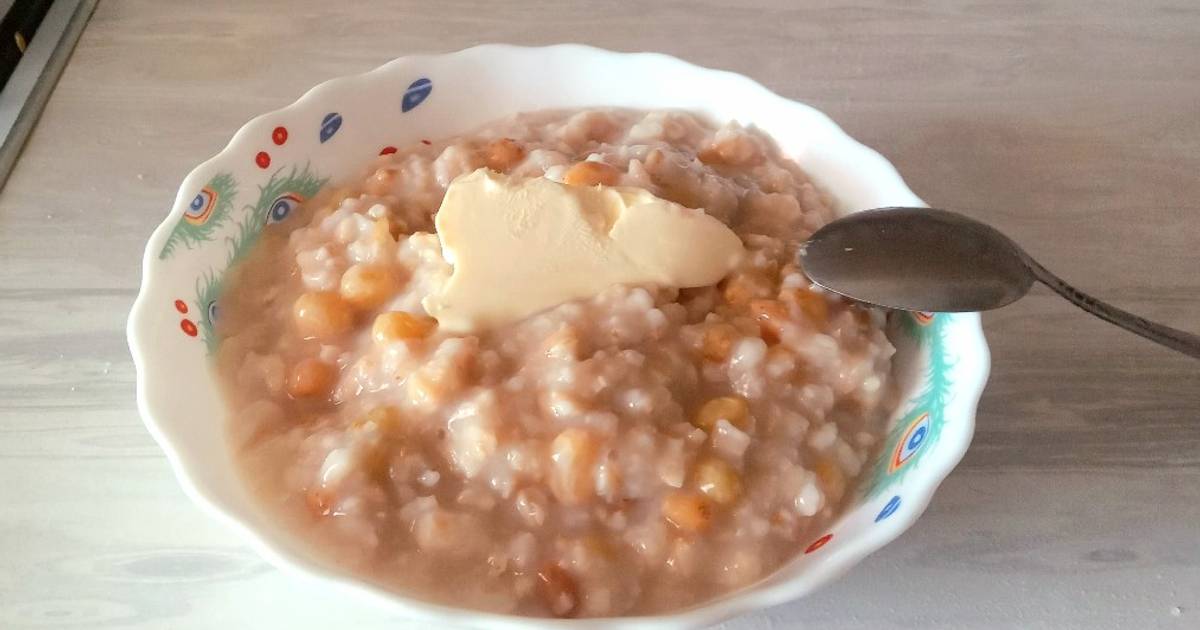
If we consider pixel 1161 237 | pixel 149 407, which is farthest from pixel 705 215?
pixel 1161 237

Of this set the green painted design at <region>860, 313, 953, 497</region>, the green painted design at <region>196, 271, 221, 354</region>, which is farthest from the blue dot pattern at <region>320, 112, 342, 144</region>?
the green painted design at <region>860, 313, 953, 497</region>

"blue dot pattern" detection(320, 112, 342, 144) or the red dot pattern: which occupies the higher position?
"blue dot pattern" detection(320, 112, 342, 144)

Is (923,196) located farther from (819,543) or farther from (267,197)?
(267,197)

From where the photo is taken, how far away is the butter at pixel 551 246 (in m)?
1.45

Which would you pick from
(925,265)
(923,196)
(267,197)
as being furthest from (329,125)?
(923,196)

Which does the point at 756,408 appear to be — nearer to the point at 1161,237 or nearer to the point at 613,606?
the point at 613,606

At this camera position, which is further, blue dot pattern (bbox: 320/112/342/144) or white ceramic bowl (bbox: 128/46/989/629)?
blue dot pattern (bbox: 320/112/342/144)

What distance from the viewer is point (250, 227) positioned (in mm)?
1697

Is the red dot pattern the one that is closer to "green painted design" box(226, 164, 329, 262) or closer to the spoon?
the spoon

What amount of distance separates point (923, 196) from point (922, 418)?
2.69 ft

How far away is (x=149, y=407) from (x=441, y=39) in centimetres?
153

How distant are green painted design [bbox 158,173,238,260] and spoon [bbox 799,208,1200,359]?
997mm

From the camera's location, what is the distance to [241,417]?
1.43 meters

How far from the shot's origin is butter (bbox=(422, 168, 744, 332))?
1.45m
